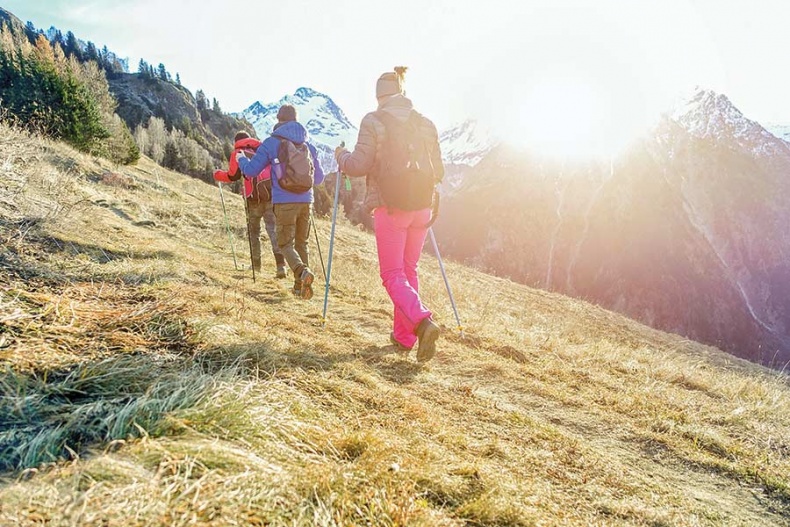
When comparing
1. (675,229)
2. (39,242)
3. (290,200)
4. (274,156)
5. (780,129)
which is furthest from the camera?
(780,129)

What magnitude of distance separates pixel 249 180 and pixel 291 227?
220cm

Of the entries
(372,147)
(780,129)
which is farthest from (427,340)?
(780,129)

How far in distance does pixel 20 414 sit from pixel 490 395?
11.3ft

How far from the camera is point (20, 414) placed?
6.36 feet

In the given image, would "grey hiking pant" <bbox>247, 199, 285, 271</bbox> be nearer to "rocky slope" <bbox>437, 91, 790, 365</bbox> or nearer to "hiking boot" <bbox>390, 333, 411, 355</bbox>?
"hiking boot" <bbox>390, 333, 411, 355</bbox>

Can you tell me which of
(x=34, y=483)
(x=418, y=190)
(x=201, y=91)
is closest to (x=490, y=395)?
(x=418, y=190)

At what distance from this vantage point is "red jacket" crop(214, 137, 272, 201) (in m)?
7.89

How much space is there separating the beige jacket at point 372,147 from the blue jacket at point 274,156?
206 centimetres

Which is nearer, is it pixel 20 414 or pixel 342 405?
pixel 20 414

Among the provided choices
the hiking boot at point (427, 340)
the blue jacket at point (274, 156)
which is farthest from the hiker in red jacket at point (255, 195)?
the hiking boot at point (427, 340)

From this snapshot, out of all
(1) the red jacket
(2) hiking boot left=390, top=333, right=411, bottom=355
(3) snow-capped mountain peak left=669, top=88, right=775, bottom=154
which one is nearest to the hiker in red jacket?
(1) the red jacket

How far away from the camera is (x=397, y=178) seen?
4586mm

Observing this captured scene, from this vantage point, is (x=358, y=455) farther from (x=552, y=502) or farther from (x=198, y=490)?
(x=552, y=502)

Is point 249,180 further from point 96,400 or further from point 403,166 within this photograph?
point 96,400
